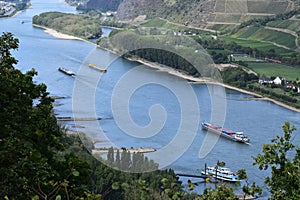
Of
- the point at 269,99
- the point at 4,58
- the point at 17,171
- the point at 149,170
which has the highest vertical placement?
the point at 4,58

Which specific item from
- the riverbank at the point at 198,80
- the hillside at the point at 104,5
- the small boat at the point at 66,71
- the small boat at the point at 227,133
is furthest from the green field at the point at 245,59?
the hillside at the point at 104,5

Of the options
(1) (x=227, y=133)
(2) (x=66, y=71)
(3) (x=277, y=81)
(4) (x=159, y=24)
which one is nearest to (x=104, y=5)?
(4) (x=159, y=24)

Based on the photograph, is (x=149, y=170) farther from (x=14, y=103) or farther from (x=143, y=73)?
(x=143, y=73)

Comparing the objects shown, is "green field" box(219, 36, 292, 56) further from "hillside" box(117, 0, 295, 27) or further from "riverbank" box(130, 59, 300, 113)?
"riverbank" box(130, 59, 300, 113)

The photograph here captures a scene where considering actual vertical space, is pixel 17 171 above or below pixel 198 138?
above

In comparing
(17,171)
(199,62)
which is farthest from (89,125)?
(17,171)

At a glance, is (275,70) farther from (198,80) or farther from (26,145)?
(26,145)

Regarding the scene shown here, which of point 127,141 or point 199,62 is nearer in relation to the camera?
point 127,141
